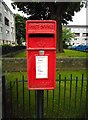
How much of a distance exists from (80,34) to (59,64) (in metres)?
84.0

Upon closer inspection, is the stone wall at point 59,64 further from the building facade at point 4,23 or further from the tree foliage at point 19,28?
the tree foliage at point 19,28

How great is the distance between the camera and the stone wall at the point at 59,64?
1095cm

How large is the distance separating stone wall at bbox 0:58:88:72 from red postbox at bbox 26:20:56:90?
7.54m

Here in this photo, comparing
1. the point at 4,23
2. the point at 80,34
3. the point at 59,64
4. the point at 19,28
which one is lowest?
the point at 59,64

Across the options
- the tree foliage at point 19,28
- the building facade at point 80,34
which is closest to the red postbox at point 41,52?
the tree foliage at point 19,28

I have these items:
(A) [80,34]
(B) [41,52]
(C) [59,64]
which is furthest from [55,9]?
(A) [80,34]

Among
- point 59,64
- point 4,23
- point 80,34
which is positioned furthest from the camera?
point 80,34

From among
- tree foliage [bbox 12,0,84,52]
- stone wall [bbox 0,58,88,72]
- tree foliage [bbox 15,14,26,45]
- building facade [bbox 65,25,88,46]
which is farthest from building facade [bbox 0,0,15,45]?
building facade [bbox 65,25,88,46]

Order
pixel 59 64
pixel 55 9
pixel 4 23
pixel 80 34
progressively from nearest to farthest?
pixel 59 64, pixel 55 9, pixel 4 23, pixel 80 34

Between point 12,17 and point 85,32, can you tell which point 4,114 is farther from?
point 85,32

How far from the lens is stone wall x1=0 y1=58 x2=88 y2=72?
10945 mm

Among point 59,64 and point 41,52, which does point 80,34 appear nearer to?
point 59,64

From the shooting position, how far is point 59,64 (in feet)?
36.7

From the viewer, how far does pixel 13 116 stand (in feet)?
15.3
